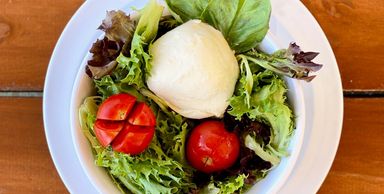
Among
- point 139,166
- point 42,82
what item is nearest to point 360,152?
point 139,166

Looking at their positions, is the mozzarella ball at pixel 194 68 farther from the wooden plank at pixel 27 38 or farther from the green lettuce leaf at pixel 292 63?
the wooden plank at pixel 27 38

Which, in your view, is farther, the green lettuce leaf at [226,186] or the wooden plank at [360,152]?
the wooden plank at [360,152]

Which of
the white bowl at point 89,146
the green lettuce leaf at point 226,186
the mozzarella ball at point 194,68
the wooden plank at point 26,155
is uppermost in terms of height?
the mozzarella ball at point 194,68

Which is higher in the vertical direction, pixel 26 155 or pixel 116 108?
pixel 116 108

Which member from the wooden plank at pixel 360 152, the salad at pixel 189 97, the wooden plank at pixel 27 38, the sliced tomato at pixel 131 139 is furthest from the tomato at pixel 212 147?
the wooden plank at pixel 27 38

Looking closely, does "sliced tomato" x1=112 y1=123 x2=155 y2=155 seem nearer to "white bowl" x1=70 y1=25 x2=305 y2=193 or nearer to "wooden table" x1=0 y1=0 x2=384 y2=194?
"white bowl" x1=70 y1=25 x2=305 y2=193

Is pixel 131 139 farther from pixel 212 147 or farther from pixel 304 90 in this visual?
pixel 304 90
